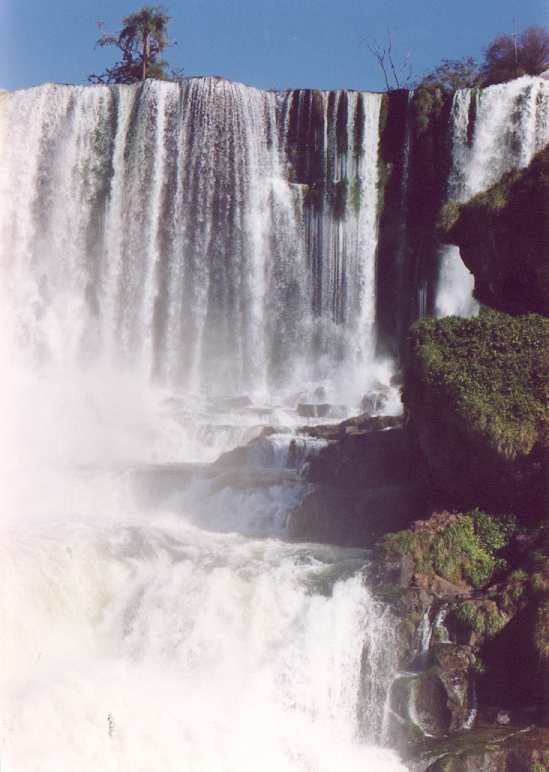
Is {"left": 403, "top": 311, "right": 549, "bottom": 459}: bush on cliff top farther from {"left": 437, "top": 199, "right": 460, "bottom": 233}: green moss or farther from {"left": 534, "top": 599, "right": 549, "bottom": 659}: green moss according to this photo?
{"left": 437, "top": 199, "right": 460, "bottom": 233}: green moss

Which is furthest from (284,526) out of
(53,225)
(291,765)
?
(53,225)

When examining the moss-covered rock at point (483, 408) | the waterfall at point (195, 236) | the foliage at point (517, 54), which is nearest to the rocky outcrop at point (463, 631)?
the moss-covered rock at point (483, 408)

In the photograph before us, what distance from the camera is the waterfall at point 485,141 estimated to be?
27234 millimetres

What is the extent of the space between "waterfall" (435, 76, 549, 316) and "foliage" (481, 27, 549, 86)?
1103cm

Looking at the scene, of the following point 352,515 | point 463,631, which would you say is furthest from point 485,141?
point 463,631

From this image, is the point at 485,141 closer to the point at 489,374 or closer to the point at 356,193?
the point at 356,193

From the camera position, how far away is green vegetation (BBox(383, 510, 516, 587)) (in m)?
14.5

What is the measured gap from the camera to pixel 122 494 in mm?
20969

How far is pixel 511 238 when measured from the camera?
17703mm

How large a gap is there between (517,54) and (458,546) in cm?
2961

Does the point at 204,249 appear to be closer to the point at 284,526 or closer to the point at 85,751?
the point at 284,526

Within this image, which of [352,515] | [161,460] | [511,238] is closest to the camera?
[352,515]

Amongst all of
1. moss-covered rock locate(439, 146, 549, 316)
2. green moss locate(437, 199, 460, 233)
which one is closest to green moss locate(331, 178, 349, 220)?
green moss locate(437, 199, 460, 233)

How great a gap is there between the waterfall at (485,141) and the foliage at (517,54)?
1103 centimetres
